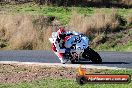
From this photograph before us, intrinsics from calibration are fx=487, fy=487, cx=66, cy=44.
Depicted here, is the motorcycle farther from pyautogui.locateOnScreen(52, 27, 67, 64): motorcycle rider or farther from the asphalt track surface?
the asphalt track surface

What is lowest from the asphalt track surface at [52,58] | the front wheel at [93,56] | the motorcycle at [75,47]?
the asphalt track surface at [52,58]

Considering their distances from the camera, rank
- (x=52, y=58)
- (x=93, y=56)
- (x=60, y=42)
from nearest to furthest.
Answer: (x=60, y=42) < (x=93, y=56) < (x=52, y=58)

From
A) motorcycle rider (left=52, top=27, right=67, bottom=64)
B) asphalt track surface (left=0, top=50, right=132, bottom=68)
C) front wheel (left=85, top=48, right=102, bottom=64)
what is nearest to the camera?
motorcycle rider (left=52, top=27, right=67, bottom=64)

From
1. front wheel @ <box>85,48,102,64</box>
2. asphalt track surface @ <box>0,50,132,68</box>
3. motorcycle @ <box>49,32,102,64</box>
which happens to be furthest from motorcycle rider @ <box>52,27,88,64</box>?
asphalt track surface @ <box>0,50,132,68</box>

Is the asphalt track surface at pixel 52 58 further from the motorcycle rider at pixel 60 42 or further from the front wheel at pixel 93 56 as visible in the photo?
the motorcycle rider at pixel 60 42

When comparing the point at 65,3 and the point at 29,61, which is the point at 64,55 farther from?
the point at 65,3

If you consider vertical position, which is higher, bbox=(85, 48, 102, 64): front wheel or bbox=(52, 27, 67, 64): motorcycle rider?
bbox=(52, 27, 67, 64): motorcycle rider

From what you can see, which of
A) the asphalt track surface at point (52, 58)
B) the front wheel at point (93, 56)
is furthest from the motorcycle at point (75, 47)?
the asphalt track surface at point (52, 58)

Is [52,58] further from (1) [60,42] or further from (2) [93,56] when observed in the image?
(1) [60,42]

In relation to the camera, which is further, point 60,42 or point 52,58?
point 52,58

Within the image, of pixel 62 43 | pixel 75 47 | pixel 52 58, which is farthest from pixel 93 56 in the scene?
pixel 52 58

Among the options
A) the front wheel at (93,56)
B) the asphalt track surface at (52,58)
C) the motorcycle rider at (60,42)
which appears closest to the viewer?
the motorcycle rider at (60,42)

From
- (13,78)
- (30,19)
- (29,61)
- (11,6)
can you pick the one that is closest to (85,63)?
(29,61)


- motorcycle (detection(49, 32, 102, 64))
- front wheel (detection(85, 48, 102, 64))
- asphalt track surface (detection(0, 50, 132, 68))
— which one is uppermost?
motorcycle (detection(49, 32, 102, 64))
